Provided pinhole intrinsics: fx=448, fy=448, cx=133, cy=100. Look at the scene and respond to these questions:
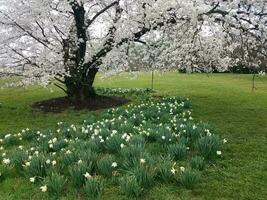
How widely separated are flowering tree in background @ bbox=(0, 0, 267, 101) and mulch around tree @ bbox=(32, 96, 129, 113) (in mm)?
431

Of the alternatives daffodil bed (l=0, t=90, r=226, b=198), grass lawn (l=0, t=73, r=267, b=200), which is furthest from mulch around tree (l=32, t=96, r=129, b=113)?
daffodil bed (l=0, t=90, r=226, b=198)

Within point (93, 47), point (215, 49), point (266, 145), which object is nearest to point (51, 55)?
point (93, 47)

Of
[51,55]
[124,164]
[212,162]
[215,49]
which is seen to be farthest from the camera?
[215,49]

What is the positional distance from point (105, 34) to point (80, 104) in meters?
3.12

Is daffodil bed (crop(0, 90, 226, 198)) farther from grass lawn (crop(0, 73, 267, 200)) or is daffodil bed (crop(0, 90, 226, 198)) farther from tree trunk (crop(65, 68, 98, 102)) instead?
tree trunk (crop(65, 68, 98, 102))

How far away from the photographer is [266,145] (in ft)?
34.8

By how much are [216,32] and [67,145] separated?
8.99m

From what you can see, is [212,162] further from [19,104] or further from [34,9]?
[19,104]

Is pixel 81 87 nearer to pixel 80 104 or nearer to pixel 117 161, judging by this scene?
pixel 80 104

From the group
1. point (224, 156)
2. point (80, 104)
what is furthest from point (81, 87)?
point (224, 156)

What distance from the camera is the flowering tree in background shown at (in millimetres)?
15352

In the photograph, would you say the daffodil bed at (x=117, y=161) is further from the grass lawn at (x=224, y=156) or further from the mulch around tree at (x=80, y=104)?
the mulch around tree at (x=80, y=104)

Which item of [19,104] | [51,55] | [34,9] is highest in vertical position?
[34,9]

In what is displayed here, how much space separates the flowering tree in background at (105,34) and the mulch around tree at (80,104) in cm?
43
